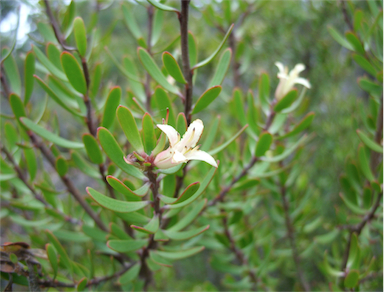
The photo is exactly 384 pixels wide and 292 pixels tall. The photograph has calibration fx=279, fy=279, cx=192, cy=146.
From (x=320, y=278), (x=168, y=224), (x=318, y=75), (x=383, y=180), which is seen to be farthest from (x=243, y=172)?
(x=320, y=278)

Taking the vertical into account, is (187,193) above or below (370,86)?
below

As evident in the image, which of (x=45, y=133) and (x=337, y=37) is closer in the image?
(x=45, y=133)

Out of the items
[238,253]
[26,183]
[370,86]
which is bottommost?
[238,253]

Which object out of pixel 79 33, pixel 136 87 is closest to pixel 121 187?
pixel 79 33

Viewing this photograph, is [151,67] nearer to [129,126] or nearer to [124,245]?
[129,126]

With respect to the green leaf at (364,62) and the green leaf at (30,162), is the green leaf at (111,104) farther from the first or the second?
the green leaf at (364,62)

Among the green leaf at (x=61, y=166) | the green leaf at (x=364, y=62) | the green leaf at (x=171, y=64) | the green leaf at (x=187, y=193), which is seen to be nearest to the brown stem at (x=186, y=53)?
the green leaf at (x=171, y=64)

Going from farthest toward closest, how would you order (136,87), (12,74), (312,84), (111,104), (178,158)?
(312,84), (136,87), (12,74), (111,104), (178,158)
